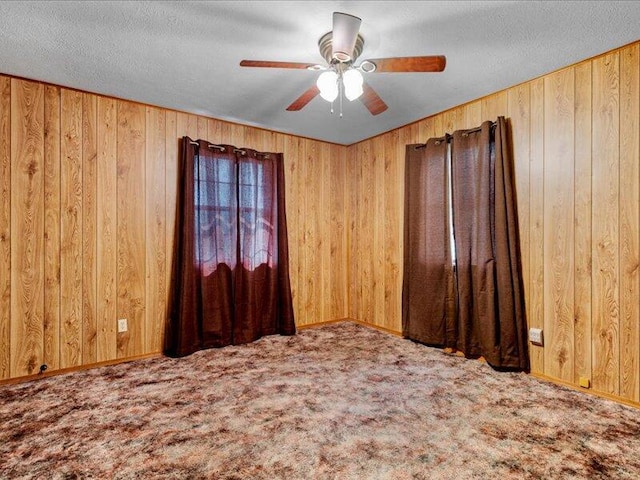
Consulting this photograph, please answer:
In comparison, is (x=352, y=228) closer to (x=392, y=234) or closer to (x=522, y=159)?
(x=392, y=234)

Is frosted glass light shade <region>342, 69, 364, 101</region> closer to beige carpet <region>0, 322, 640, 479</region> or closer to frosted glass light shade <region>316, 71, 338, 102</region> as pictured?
frosted glass light shade <region>316, 71, 338, 102</region>

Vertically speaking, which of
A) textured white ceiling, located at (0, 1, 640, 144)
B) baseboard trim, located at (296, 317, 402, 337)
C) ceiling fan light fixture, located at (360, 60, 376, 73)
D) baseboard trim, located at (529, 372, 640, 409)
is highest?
textured white ceiling, located at (0, 1, 640, 144)

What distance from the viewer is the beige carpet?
1.76 metres

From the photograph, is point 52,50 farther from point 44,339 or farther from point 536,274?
point 536,274

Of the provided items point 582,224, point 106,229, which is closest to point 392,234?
point 582,224

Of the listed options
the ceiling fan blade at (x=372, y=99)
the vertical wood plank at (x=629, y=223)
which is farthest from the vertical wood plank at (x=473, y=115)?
the ceiling fan blade at (x=372, y=99)

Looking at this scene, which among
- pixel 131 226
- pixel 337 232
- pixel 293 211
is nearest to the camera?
pixel 131 226

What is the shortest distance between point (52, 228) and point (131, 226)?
22.9 inches

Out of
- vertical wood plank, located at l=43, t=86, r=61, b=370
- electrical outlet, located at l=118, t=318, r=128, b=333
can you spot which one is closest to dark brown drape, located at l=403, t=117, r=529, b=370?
electrical outlet, located at l=118, t=318, r=128, b=333

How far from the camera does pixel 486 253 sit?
3.07 meters

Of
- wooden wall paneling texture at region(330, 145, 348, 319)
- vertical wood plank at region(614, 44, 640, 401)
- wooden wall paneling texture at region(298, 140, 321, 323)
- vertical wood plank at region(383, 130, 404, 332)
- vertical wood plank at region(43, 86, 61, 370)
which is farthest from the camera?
wooden wall paneling texture at region(330, 145, 348, 319)

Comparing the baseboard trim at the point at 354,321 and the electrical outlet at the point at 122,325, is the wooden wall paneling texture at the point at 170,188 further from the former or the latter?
the baseboard trim at the point at 354,321

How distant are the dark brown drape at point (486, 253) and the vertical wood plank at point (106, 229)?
3046mm

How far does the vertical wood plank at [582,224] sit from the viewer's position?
8.40ft
